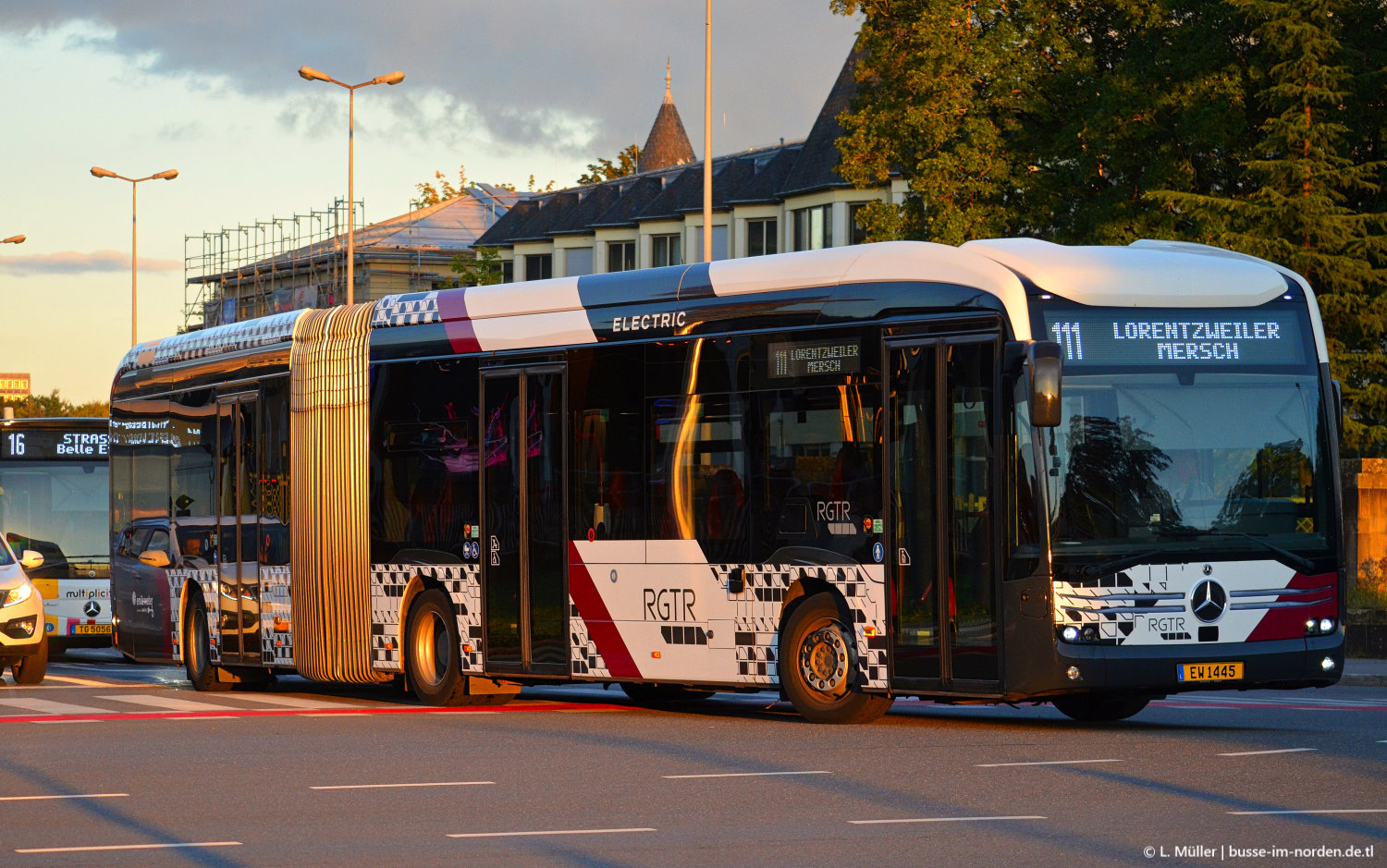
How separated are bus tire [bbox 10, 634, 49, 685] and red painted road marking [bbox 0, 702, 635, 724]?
4831mm

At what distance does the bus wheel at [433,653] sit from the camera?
18.0 metres

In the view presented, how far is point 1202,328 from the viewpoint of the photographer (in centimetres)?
1420

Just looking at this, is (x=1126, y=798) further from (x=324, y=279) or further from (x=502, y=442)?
(x=324, y=279)

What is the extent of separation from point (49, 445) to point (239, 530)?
9.86 meters

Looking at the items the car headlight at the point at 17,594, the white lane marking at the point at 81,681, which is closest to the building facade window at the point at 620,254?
the white lane marking at the point at 81,681

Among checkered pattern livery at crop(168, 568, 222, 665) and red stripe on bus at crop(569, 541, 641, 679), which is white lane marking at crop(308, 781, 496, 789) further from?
checkered pattern livery at crop(168, 568, 222, 665)

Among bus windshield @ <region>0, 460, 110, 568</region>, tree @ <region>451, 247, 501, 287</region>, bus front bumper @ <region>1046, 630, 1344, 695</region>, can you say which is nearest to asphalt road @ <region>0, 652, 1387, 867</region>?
bus front bumper @ <region>1046, 630, 1344, 695</region>

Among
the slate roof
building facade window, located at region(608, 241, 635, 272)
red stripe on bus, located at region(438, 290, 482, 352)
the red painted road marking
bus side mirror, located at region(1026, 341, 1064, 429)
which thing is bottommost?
the red painted road marking

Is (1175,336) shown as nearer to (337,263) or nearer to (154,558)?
(154,558)

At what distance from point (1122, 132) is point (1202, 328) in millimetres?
26887

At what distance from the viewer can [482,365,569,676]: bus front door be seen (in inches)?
667

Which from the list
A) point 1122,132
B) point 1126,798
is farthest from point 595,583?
point 1122,132

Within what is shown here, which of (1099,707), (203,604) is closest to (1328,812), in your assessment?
(1099,707)

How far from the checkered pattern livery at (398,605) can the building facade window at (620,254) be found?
6278 centimetres
